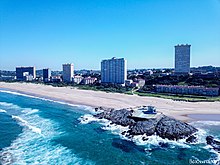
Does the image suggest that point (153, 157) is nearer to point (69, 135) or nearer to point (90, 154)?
point (90, 154)

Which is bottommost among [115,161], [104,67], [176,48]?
[115,161]

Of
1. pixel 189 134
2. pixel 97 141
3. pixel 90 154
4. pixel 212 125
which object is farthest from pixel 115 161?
pixel 212 125

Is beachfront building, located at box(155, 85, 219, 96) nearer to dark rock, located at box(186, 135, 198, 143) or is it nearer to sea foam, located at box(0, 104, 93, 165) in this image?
dark rock, located at box(186, 135, 198, 143)

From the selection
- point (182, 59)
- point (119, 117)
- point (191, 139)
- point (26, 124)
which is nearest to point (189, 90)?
point (119, 117)

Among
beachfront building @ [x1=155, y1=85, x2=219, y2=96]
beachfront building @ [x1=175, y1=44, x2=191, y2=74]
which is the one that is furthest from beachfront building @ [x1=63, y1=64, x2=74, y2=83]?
beachfront building @ [x1=155, y1=85, x2=219, y2=96]

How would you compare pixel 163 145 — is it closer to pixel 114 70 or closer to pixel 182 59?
pixel 114 70

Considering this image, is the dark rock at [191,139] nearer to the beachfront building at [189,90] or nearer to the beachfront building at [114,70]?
the beachfront building at [189,90]
